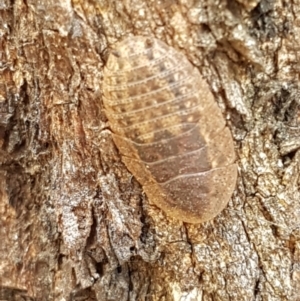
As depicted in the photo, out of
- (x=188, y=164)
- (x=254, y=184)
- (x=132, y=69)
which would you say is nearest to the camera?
(x=132, y=69)

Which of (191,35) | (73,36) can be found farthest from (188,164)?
(73,36)

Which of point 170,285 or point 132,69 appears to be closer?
point 132,69

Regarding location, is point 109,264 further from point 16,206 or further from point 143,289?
point 16,206

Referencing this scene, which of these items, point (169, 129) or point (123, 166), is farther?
point (123, 166)

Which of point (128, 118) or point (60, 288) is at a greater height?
point (128, 118)
